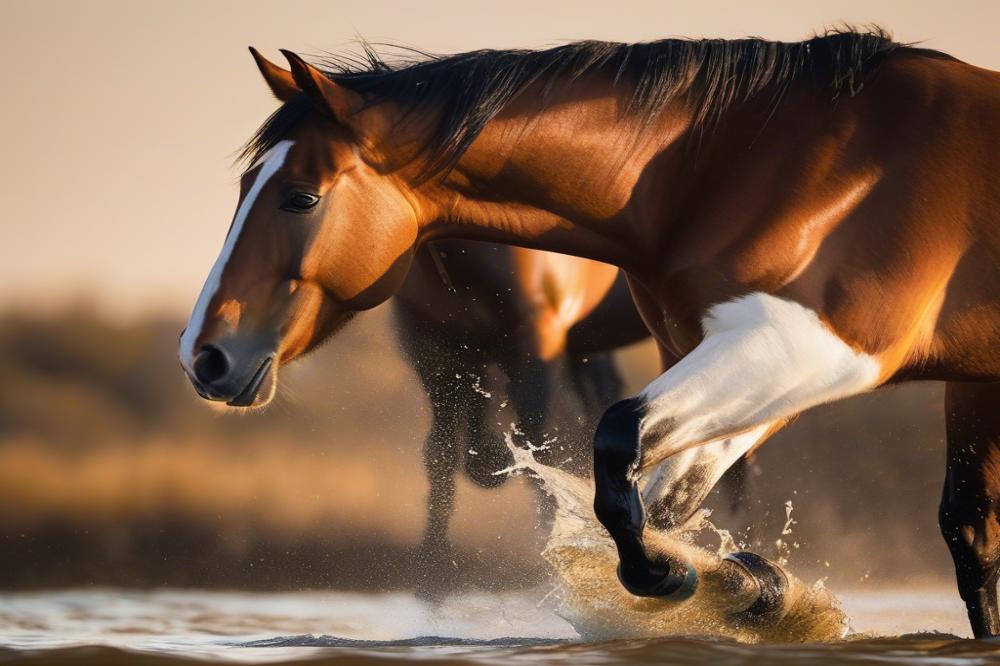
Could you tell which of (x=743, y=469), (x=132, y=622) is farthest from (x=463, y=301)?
(x=132, y=622)

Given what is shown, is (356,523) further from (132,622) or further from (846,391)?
(846,391)

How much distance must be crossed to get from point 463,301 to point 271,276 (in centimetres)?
168

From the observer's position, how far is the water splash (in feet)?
8.85

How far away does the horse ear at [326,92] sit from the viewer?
250 cm

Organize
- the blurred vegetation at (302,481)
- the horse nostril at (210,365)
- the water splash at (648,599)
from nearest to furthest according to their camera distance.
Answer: the horse nostril at (210,365) → the water splash at (648,599) → the blurred vegetation at (302,481)

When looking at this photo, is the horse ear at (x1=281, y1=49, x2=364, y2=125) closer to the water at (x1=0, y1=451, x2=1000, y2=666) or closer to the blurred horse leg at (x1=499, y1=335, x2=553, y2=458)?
the water at (x1=0, y1=451, x2=1000, y2=666)

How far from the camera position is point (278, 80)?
268 cm

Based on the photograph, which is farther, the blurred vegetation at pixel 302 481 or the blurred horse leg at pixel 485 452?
the blurred vegetation at pixel 302 481

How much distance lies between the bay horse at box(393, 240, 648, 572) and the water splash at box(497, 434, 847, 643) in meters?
0.78

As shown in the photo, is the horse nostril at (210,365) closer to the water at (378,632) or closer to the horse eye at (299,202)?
the horse eye at (299,202)

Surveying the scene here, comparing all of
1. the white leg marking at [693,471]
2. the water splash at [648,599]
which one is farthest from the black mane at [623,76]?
the water splash at [648,599]

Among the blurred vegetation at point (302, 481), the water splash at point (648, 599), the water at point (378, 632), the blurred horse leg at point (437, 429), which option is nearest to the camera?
the water at point (378, 632)

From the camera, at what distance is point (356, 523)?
21.7ft

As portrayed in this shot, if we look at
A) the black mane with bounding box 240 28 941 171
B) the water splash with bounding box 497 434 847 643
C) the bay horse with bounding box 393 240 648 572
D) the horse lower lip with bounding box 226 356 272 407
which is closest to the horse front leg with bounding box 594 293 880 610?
the water splash with bounding box 497 434 847 643
